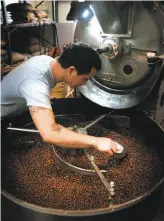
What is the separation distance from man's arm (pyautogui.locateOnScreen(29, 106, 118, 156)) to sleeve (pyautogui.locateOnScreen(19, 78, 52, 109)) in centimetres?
3

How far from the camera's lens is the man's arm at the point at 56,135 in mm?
1255

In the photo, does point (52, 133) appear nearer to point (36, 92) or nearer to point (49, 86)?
point (36, 92)

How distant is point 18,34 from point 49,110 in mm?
2782

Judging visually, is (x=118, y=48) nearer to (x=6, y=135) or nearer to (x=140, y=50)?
(x=140, y=50)

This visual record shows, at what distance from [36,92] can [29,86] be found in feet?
0.23

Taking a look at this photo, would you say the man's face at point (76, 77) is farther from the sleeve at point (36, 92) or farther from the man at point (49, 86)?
the sleeve at point (36, 92)

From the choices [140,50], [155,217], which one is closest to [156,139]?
[155,217]

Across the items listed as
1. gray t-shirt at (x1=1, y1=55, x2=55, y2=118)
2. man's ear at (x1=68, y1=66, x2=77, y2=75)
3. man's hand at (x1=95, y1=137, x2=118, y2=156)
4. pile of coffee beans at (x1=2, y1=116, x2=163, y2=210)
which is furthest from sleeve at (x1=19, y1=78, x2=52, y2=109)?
pile of coffee beans at (x1=2, y1=116, x2=163, y2=210)

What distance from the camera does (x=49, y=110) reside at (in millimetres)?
1290

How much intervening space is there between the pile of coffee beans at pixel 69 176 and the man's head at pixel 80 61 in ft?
1.89

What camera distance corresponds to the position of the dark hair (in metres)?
1.41

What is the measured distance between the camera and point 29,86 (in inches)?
52.6

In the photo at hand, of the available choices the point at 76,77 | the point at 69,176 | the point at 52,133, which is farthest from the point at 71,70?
the point at 69,176

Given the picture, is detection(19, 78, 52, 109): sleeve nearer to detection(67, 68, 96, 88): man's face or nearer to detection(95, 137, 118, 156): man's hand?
detection(67, 68, 96, 88): man's face
